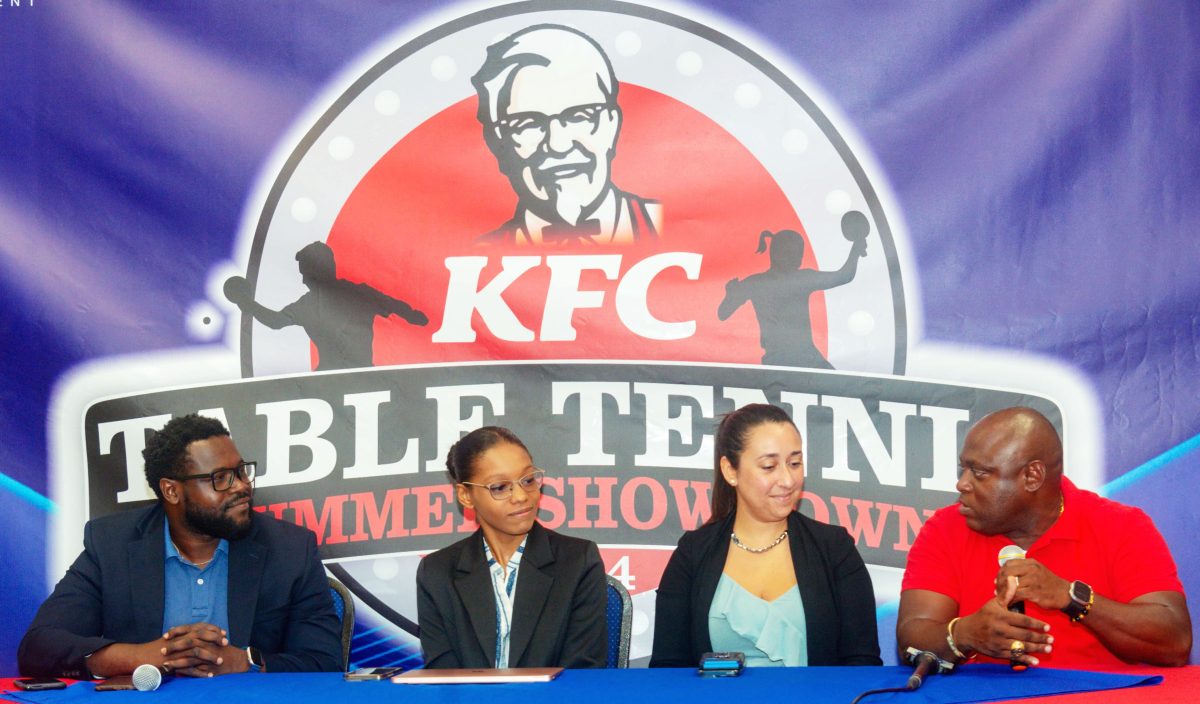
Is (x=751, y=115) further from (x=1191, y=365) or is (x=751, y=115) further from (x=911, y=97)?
(x=1191, y=365)

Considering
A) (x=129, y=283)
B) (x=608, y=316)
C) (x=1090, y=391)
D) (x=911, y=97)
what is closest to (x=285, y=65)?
(x=129, y=283)

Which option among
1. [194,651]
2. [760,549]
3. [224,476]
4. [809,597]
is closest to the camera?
[194,651]

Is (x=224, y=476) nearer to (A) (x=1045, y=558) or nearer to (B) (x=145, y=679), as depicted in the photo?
(B) (x=145, y=679)

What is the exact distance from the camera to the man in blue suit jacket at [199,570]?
358cm

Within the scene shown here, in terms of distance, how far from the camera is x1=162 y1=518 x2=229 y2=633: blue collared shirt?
144 inches

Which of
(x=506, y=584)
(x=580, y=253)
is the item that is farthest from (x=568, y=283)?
(x=506, y=584)

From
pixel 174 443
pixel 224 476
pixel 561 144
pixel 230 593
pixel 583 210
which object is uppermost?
pixel 561 144

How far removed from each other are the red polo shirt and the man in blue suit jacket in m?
1.68

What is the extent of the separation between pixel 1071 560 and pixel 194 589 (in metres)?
2.44

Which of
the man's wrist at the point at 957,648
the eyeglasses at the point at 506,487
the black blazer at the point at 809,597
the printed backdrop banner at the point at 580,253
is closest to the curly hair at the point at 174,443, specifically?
the printed backdrop banner at the point at 580,253

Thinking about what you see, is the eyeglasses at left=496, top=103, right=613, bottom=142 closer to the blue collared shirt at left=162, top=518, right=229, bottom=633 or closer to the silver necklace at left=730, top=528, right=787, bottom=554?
the silver necklace at left=730, top=528, right=787, bottom=554

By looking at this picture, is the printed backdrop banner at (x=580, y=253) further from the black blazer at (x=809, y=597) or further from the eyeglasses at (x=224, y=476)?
the black blazer at (x=809, y=597)

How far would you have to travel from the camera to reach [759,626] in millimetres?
3316

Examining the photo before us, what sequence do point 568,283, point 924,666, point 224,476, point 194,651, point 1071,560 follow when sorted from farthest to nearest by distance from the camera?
point 568,283 → point 224,476 → point 1071,560 → point 194,651 → point 924,666
